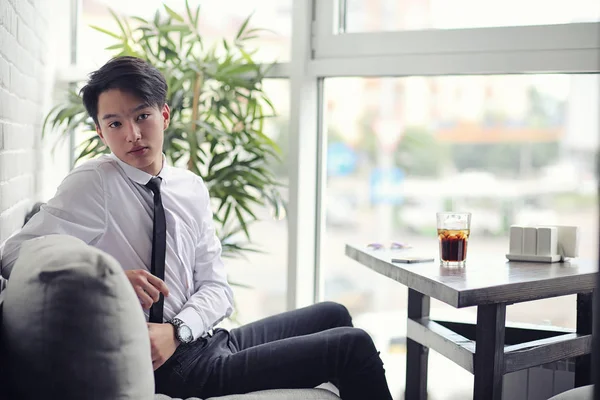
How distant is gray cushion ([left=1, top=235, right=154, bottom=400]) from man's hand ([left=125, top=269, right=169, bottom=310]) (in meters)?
0.28

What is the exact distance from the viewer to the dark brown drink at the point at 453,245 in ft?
6.39

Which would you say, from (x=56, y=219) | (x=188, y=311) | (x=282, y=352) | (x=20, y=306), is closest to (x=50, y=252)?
(x=20, y=306)

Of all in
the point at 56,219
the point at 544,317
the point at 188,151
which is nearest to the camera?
the point at 56,219

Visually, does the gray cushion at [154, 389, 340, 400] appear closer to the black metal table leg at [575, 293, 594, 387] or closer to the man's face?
the man's face

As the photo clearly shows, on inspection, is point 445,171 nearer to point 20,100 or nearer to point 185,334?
point 185,334

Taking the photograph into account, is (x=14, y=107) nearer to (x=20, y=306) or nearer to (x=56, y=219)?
(x=56, y=219)

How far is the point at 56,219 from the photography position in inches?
67.2

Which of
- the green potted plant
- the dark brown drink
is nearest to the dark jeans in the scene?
the dark brown drink

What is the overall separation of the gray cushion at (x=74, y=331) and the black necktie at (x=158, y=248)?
1.52 feet

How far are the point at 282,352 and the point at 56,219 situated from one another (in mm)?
638

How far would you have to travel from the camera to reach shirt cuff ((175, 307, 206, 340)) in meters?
1.76

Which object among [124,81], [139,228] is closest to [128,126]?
[124,81]

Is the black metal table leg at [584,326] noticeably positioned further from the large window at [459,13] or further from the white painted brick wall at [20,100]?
the white painted brick wall at [20,100]

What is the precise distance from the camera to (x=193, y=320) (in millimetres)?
1771
